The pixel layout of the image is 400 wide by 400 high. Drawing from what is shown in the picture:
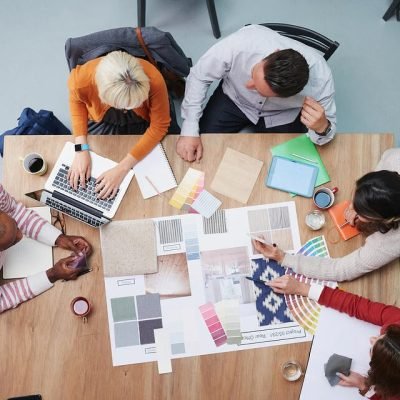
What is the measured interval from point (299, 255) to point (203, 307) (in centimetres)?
39

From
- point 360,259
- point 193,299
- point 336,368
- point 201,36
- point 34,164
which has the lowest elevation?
point 336,368

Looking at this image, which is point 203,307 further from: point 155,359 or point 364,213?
point 364,213

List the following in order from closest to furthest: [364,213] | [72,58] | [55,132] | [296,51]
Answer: [364,213], [296,51], [72,58], [55,132]

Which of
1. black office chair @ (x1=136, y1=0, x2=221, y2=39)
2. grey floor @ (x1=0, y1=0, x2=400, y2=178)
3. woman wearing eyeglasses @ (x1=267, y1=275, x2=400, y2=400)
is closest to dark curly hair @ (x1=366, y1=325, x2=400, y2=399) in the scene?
woman wearing eyeglasses @ (x1=267, y1=275, x2=400, y2=400)

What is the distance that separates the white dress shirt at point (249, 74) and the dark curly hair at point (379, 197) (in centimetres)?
28

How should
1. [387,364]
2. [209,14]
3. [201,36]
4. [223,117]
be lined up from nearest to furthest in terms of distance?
1. [387,364]
2. [223,117]
3. [209,14]
4. [201,36]

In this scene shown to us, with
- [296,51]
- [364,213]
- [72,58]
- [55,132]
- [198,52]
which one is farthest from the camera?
[198,52]

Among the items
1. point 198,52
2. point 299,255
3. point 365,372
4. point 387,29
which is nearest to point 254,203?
point 299,255

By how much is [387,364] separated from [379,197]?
503 mm

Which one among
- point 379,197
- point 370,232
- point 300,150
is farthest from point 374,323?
point 300,150

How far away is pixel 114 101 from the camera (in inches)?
60.7

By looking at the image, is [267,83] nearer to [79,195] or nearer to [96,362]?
[79,195]

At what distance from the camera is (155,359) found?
5.14 feet

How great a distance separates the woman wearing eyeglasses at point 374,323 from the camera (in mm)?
1364
